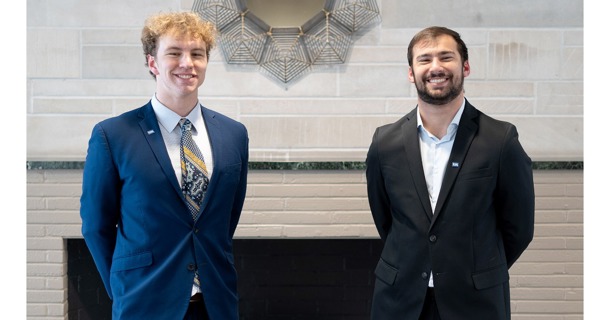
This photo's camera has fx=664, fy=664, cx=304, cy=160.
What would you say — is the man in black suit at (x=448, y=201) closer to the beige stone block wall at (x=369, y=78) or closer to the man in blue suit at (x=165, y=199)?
the man in blue suit at (x=165, y=199)

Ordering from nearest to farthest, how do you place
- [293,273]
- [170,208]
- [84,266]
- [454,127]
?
[170,208], [454,127], [84,266], [293,273]

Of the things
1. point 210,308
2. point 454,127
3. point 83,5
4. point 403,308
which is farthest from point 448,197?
point 83,5

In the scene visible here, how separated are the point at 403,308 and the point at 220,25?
64.5 inches

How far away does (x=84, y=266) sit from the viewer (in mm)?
3246

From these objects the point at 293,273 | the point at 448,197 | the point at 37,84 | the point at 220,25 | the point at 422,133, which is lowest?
the point at 293,273

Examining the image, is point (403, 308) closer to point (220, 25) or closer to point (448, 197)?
point (448, 197)

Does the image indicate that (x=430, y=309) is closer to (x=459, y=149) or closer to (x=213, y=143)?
(x=459, y=149)

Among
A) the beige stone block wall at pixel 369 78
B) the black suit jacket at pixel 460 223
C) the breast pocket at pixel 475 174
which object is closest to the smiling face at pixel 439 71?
the black suit jacket at pixel 460 223

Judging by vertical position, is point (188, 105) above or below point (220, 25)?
below

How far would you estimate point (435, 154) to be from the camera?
2020 millimetres

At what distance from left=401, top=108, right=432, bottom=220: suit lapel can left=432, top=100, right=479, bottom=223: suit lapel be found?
39 millimetres

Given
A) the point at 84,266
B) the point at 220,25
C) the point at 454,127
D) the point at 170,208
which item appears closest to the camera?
the point at 170,208

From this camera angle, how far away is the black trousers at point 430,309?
1960 mm

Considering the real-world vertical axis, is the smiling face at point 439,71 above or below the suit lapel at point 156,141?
above
